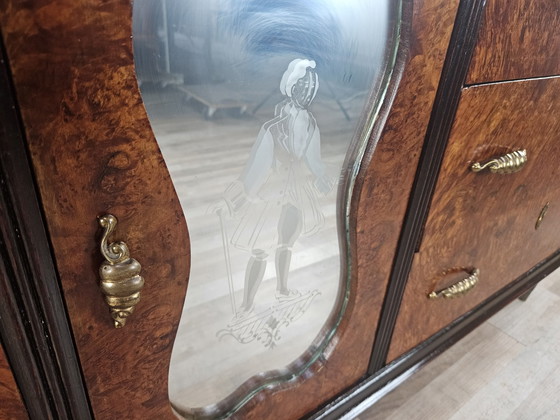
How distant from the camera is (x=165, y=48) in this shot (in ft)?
0.87

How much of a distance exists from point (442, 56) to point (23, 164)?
13.5 inches

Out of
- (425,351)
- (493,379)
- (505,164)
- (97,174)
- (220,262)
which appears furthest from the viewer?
(493,379)

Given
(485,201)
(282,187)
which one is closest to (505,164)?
(485,201)

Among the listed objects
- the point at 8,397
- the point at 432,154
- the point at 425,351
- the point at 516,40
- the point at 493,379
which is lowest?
the point at 493,379

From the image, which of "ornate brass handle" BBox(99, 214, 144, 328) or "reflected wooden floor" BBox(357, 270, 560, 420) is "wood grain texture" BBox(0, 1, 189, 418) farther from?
"reflected wooden floor" BBox(357, 270, 560, 420)

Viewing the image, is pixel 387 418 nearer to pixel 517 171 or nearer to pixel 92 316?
pixel 517 171

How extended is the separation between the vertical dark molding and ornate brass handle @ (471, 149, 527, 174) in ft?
1.45

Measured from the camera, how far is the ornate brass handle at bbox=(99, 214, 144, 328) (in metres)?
0.29

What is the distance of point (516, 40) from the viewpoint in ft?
1.44

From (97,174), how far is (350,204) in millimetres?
244

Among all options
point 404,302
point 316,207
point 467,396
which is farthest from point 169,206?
point 467,396

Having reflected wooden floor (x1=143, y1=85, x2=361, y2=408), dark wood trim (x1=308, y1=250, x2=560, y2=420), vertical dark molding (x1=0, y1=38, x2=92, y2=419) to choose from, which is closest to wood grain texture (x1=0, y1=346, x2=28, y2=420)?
vertical dark molding (x1=0, y1=38, x2=92, y2=419)

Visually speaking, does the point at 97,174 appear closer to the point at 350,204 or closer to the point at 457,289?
the point at 350,204

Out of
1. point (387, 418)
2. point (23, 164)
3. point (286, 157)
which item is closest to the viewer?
point (23, 164)
